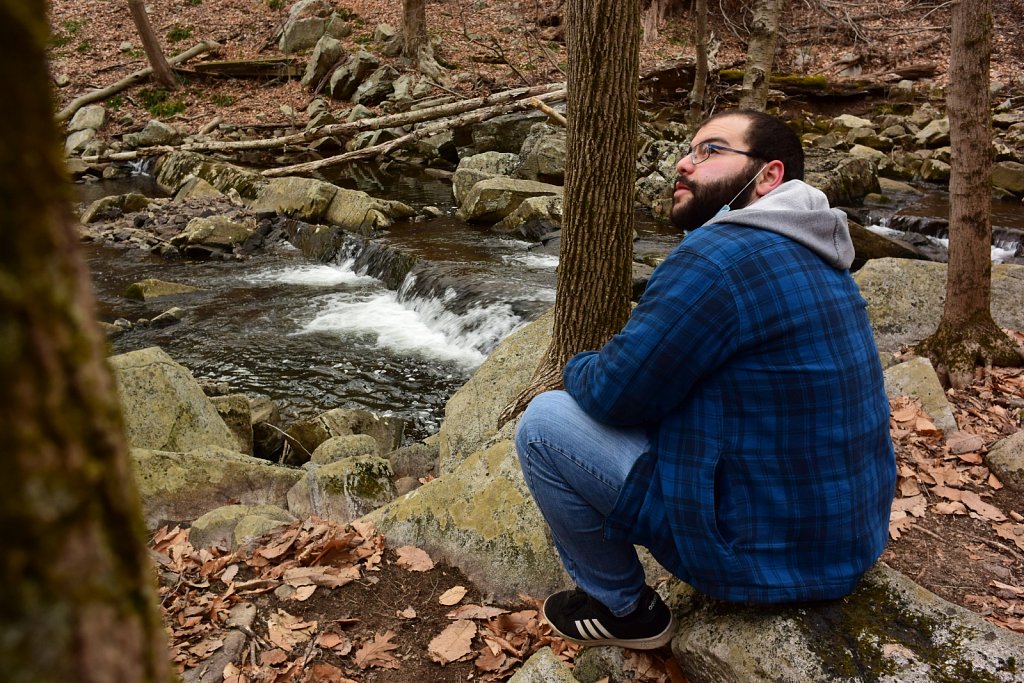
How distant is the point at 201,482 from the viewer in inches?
159

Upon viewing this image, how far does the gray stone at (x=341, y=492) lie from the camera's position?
406 centimetres

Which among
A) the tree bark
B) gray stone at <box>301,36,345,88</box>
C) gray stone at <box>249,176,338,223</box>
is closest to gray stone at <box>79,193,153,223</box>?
gray stone at <box>249,176,338,223</box>

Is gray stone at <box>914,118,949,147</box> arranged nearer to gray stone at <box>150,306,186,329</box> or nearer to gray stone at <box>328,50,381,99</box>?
gray stone at <box>328,50,381,99</box>

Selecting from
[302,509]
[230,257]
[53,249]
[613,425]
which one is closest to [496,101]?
[230,257]

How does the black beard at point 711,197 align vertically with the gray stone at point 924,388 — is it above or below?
above

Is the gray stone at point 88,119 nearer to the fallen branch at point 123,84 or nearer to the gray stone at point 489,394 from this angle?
the fallen branch at point 123,84

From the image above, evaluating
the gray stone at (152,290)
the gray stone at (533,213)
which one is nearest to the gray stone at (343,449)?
the gray stone at (152,290)

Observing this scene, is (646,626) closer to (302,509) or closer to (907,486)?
(907,486)

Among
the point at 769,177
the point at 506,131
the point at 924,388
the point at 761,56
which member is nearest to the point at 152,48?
the point at 506,131

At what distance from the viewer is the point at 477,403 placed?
16.9 feet

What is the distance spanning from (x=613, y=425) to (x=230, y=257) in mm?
11072

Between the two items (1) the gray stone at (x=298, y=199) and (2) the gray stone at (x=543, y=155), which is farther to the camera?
(2) the gray stone at (x=543, y=155)

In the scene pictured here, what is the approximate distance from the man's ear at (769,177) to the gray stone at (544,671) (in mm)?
1624

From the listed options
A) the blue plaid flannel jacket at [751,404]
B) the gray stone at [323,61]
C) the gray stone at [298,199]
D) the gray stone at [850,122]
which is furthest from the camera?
the gray stone at [323,61]
